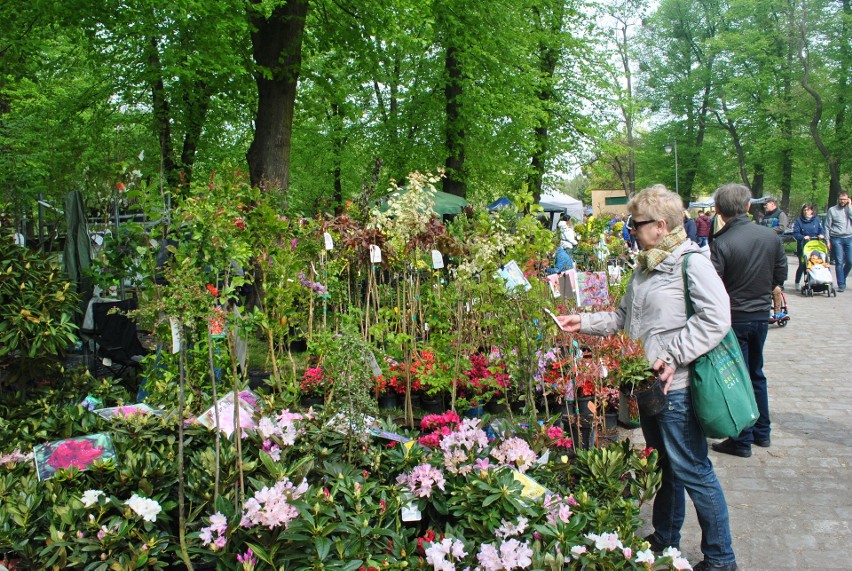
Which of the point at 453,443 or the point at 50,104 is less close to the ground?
the point at 50,104

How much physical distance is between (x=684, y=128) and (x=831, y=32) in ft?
33.8

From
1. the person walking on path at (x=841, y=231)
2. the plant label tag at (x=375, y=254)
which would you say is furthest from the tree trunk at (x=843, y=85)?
the plant label tag at (x=375, y=254)

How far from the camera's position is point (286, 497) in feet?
8.13

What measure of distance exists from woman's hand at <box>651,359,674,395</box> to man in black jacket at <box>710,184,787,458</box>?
2134mm

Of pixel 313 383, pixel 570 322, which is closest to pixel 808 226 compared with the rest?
pixel 313 383

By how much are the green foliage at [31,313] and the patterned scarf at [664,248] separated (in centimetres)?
318

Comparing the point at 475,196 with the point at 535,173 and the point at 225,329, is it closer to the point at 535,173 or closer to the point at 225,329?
the point at 535,173

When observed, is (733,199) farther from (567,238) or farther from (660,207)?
(567,238)

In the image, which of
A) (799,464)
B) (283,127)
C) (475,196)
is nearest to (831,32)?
(475,196)

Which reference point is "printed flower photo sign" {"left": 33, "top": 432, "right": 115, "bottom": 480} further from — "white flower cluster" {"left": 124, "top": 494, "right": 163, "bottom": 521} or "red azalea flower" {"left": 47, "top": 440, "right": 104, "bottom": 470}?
"white flower cluster" {"left": 124, "top": 494, "right": 163, "bottom": 521}

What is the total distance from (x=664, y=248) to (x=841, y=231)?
1077cm

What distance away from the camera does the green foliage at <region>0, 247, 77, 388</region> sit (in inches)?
143

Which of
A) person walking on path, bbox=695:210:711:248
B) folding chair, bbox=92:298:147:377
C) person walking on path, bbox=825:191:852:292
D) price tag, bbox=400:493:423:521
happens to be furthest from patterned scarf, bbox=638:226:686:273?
person walking on path, bbox=695:210:711:248

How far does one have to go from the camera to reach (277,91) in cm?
916
